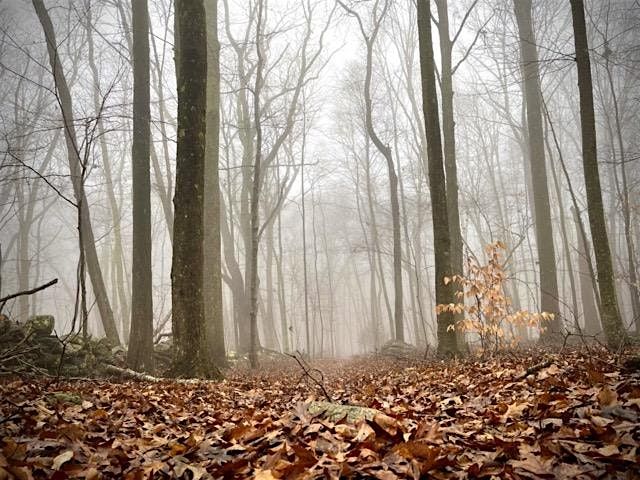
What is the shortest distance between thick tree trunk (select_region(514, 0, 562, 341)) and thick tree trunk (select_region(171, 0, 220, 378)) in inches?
348

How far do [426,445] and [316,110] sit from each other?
67.0ft

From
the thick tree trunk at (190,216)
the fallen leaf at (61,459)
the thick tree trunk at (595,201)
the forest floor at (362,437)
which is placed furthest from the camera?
the thick tree trunk at (595,201)

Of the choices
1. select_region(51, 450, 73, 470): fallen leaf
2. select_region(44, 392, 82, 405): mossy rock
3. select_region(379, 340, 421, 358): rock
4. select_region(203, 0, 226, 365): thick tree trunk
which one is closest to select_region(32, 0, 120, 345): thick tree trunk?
select_region(203, 0, 226, 365): thick tree trunk

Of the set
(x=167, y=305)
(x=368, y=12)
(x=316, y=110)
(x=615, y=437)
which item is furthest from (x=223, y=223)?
(x=167, y=305)

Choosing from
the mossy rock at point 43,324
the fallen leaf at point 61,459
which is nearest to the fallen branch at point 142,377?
the mossy rock at point 43,324

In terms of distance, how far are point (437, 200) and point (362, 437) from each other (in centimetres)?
608

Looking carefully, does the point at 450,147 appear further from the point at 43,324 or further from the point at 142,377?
the point at 43,324

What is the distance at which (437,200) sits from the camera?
7938 millimetres

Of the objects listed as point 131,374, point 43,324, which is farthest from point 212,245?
point 131,374

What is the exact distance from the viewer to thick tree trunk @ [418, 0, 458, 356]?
7738 millimetres

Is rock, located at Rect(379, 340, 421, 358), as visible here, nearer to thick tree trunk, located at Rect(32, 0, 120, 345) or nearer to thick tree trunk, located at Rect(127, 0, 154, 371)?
thick tree trunk, located at Rect(127, 0, 154, 371)

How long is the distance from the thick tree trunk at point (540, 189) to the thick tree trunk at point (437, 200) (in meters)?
4.47

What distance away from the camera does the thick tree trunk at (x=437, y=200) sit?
305 inches

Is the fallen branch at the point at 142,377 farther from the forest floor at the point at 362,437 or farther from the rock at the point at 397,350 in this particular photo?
the rock at the point at 397,350
